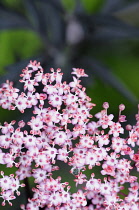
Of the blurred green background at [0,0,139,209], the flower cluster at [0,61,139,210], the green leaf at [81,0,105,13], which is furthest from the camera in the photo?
the green leaf at [81,0,105,13]

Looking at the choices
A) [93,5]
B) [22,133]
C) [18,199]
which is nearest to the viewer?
[22,133]

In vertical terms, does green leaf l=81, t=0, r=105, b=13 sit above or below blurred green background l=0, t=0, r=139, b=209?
above

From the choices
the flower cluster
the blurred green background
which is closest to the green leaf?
the blurred green background

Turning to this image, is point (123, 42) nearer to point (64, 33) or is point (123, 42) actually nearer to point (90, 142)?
point (64, 33)

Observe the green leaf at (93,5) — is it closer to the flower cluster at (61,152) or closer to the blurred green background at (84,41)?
the blurred green background at (84,41)

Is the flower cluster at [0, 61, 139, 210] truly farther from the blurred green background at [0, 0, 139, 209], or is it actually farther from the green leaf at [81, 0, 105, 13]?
the green leaf at [81, 0, 105, 13]

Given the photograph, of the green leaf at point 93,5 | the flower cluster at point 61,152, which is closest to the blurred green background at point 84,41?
the green leaf at point 93,5

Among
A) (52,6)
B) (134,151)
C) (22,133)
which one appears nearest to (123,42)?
(52,6)

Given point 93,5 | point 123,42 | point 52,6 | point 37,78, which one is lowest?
point 37,78
